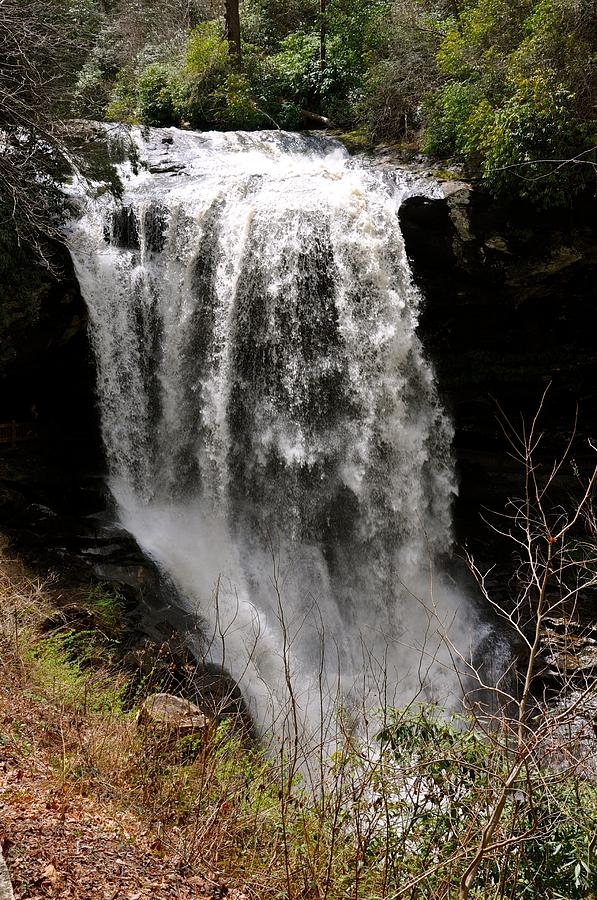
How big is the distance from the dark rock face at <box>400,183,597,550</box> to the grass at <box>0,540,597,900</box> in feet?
21.1

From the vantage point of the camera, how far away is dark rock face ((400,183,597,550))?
9609mm

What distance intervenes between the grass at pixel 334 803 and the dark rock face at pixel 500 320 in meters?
6.43

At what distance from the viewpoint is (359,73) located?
15.0 meters

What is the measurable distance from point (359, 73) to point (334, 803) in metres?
16.1

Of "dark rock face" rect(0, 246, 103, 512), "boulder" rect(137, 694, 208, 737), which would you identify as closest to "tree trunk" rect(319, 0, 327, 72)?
"dark rock face" rect(0, 246, 103, 512)

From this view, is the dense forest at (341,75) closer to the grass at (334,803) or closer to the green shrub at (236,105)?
the green shrub at (236,105)

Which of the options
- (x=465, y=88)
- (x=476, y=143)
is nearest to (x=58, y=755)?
(x=476, y=143)

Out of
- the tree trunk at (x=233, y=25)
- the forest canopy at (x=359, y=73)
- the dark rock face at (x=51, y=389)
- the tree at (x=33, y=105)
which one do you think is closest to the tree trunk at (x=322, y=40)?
the forest canopy at (x=359, y=73)

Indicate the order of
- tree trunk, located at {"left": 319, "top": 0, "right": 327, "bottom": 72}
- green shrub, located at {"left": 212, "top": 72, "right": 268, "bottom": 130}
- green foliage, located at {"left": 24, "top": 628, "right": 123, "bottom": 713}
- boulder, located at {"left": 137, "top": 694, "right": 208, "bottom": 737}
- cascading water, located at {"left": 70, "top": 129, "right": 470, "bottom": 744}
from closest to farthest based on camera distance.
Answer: green foliage, located at {"left": 24, "top": 628, "right": 123, "bottom": 713}
boulder, located at {"left": 137, "top": 694, "right": 208, "bottom": 737}
cascading water, located at {"left": 70, "top": 129, "right": 470, "bottom": 744}
green shrub, located at {"left": 212, "top": 72, "right": 268, "bottom": 130}
tree trunk, located at {"left": 319, "top": 0, "right": 327, "bottom": 72}

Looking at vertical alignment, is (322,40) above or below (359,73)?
above

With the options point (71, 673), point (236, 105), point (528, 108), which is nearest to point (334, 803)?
point (71, 673)

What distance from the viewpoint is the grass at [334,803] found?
2.83 metres

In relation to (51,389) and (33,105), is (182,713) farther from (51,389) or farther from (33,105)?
(33,105)

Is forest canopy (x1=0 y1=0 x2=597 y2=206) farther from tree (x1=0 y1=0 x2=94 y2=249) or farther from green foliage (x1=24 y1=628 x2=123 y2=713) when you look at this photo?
green foliage (x1=24 y1=628 x2=123 y2=713)
